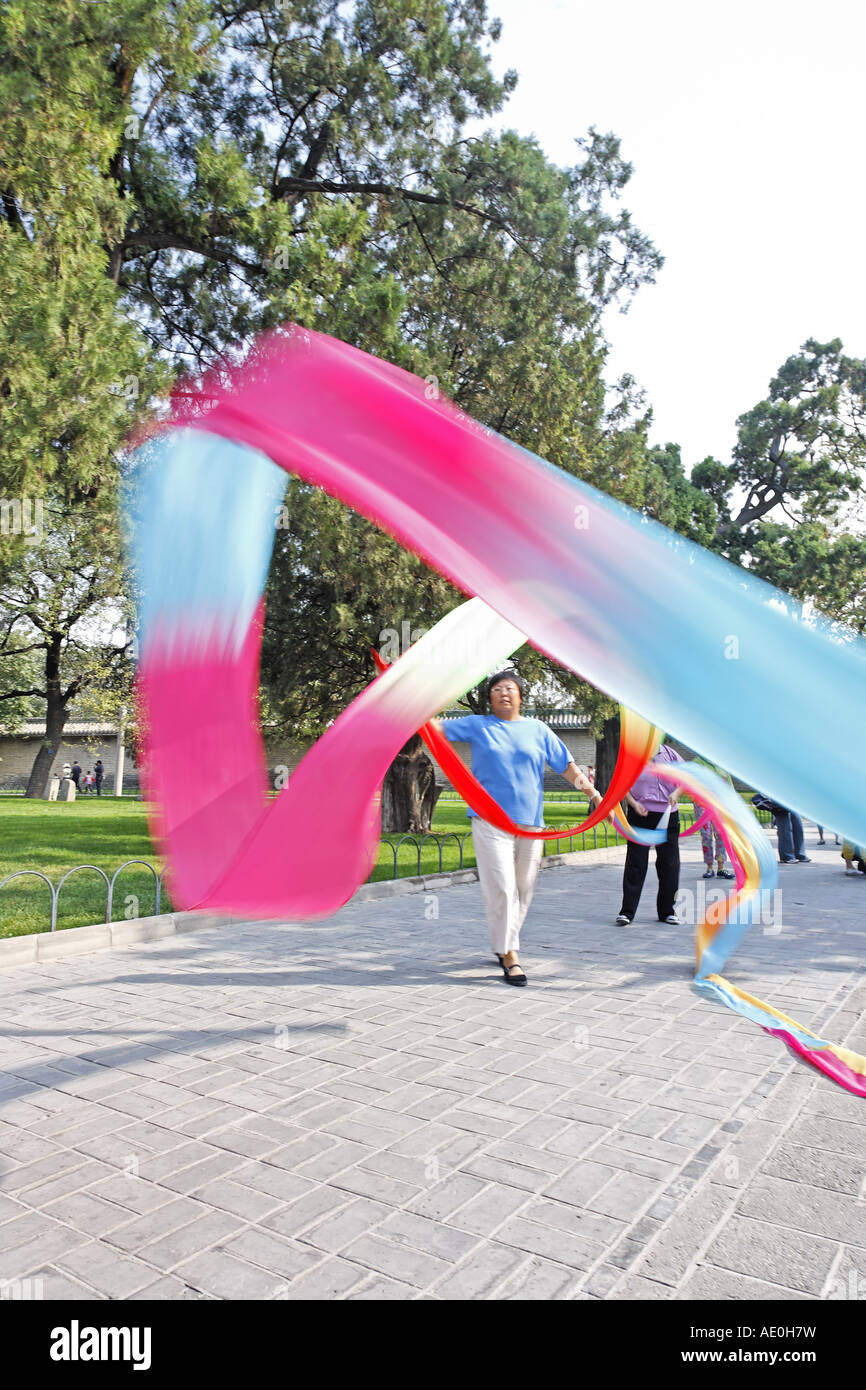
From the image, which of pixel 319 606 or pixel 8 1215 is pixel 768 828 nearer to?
pixel 319 606

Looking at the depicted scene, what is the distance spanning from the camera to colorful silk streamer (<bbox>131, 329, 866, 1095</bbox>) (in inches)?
66.4

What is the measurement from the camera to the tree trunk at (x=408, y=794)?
19297 mm

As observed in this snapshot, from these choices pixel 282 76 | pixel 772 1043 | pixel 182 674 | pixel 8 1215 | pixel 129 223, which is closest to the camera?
pixel 8 1215

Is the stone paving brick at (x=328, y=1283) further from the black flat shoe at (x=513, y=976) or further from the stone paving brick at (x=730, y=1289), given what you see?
the black flat shoe at (x=513, y=976)

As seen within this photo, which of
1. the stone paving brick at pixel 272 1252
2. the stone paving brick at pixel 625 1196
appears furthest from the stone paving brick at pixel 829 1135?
the stone paving brick at pixel 272 1252

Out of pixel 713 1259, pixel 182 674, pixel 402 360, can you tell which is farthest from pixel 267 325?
pixel 713 1259

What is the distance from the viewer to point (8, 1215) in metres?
3.35

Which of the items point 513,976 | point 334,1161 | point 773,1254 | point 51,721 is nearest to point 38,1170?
point 334,1161

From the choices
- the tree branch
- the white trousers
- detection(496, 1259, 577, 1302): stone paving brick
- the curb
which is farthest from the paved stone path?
the tree branch

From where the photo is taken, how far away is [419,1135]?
4121 millimetres

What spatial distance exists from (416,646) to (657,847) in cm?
655

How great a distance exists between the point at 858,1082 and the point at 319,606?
614 inches

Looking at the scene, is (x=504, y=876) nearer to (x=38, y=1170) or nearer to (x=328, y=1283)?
(x=38, y=1170)

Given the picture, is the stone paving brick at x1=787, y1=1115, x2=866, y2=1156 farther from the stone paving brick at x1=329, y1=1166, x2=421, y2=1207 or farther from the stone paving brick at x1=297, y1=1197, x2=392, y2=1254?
the stone paving brick at x1=297, y1=1197, x2=392, y2=1254
